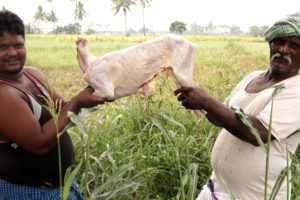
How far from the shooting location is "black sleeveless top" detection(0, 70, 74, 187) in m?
1.65

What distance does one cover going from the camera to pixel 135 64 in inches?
61.9

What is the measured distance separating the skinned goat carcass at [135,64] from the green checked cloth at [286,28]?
Result: 14.2 inches

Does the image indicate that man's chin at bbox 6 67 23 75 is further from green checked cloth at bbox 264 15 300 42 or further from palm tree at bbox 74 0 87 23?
palm tree at bbox 74 0 87 23

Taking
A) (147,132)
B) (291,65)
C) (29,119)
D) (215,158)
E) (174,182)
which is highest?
(291,65)

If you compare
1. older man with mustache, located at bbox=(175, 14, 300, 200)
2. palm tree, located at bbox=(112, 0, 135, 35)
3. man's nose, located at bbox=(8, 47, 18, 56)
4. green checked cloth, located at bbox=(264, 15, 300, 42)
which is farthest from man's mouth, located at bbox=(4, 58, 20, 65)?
palm tree, located at bbox=(112, 0, 135, 35)

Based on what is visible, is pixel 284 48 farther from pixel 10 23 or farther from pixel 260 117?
pixel 10 23

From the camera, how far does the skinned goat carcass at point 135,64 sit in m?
1.56

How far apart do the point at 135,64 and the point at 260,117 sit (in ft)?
1.79

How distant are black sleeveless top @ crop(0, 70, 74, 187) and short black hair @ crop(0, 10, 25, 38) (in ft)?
0.78

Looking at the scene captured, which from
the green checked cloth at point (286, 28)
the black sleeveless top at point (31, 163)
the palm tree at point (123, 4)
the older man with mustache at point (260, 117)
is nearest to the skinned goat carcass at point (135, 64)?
the older man with mustache at point (260, 117)

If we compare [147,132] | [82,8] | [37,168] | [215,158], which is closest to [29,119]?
[37,168]

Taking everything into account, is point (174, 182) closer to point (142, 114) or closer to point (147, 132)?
point (147, 132)

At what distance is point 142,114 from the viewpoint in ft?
11.3

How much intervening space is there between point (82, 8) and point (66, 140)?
6221 centimetres
